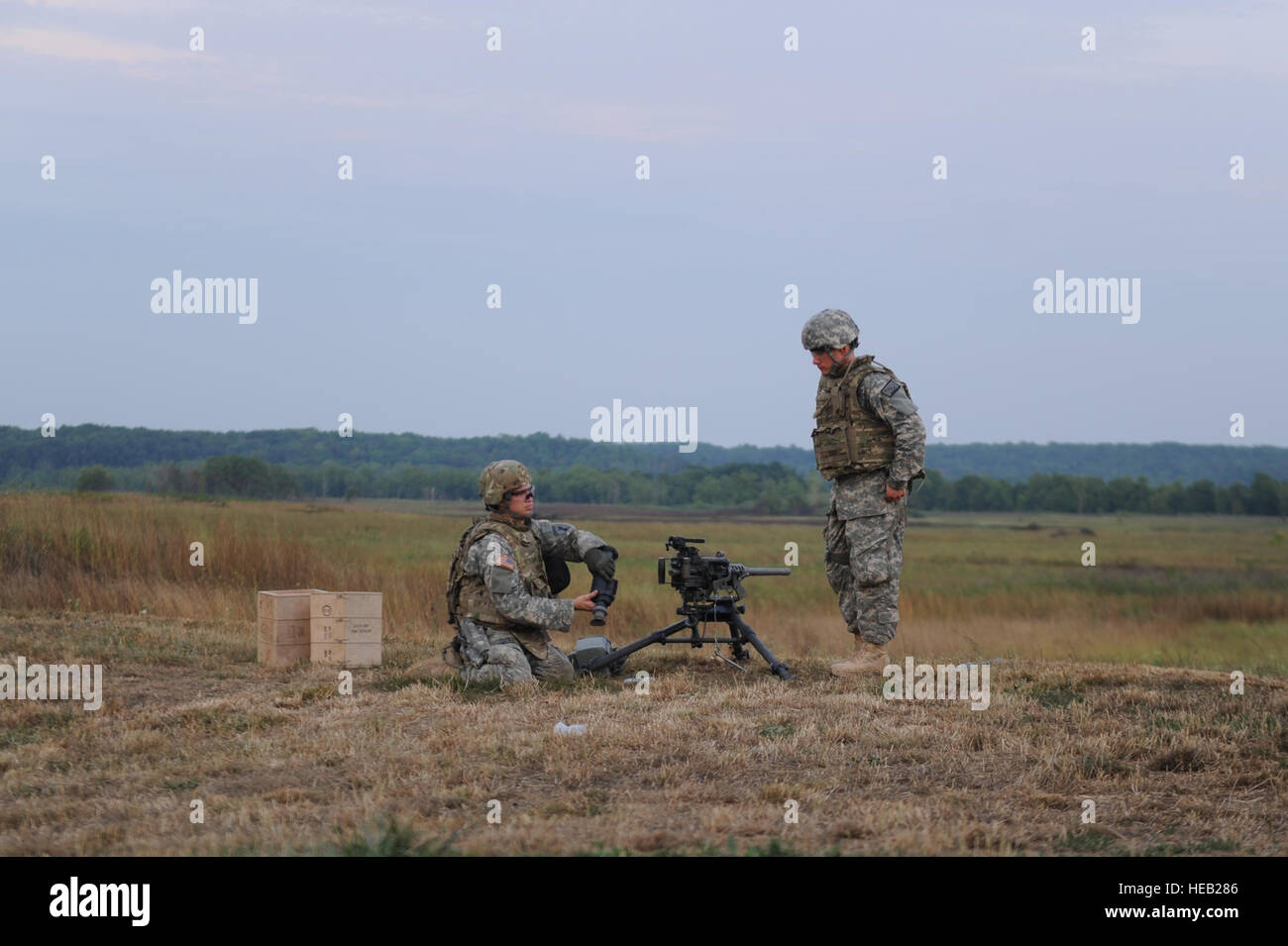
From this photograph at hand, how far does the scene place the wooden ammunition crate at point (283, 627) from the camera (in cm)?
1023

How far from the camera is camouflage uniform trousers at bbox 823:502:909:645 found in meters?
9.30

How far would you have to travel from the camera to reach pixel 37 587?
1458cm

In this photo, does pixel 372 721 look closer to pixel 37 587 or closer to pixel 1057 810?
pixel 1057 810

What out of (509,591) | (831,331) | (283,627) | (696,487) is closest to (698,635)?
(509,591)

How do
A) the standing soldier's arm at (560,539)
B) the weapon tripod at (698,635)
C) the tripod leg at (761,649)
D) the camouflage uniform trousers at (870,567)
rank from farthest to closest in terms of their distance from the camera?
1. the standing soldier's arm at (560,539)
2. the weapon tripod at (698,635)
3. the tripod leg at (761,649)
4. the camouflage uniform trousers at (870,567)

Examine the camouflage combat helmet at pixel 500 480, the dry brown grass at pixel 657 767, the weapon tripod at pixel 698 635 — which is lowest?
the dry brown grass at pixel 657 767

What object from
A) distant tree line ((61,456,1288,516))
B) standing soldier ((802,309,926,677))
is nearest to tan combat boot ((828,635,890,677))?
standing soldier ((802,309,926,677))

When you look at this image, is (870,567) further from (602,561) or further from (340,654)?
(340,654)

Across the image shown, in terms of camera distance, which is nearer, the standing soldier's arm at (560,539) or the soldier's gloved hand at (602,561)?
the soldier's gloved hand at (602,561)

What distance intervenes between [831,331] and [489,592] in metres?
3.16

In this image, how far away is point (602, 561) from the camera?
30.9ft

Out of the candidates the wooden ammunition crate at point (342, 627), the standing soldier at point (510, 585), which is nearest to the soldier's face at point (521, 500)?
the standing soldier at point (510, 585)

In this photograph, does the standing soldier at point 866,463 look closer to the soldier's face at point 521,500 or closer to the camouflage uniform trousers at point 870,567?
the camouflage uniform trousers at point 870,567

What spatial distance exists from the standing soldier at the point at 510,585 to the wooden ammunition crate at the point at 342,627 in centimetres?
97
